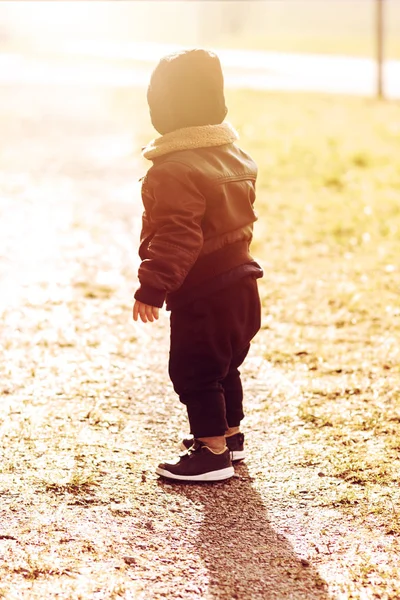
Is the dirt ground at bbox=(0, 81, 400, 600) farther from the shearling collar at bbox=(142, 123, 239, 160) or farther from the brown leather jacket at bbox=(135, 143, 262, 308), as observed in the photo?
the shearling collar at bbox=(142, 123, 239, 160)

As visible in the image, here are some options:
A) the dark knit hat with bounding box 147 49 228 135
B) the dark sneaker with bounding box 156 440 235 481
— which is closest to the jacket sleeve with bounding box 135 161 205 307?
the dark knit hat with bounding box 147 49 228 135

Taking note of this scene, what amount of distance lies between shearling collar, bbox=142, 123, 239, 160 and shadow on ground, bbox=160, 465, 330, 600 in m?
1.18

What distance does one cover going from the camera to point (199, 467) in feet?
10.8

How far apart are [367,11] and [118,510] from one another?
6441cm

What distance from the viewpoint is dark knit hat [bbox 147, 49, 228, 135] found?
3.00 metres

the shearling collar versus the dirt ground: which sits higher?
the shearling collar

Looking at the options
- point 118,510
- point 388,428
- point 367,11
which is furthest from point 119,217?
point 367,11

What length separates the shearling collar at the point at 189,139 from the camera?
3023mm

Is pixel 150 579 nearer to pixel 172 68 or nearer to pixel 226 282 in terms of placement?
pixel 226 282

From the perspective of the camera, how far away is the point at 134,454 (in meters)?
3.50

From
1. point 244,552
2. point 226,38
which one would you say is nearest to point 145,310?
point 244,552

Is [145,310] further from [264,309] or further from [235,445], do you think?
[264,309]

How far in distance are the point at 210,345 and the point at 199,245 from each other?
14.4 inches

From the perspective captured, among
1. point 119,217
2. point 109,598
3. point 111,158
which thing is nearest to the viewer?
point 109,598
